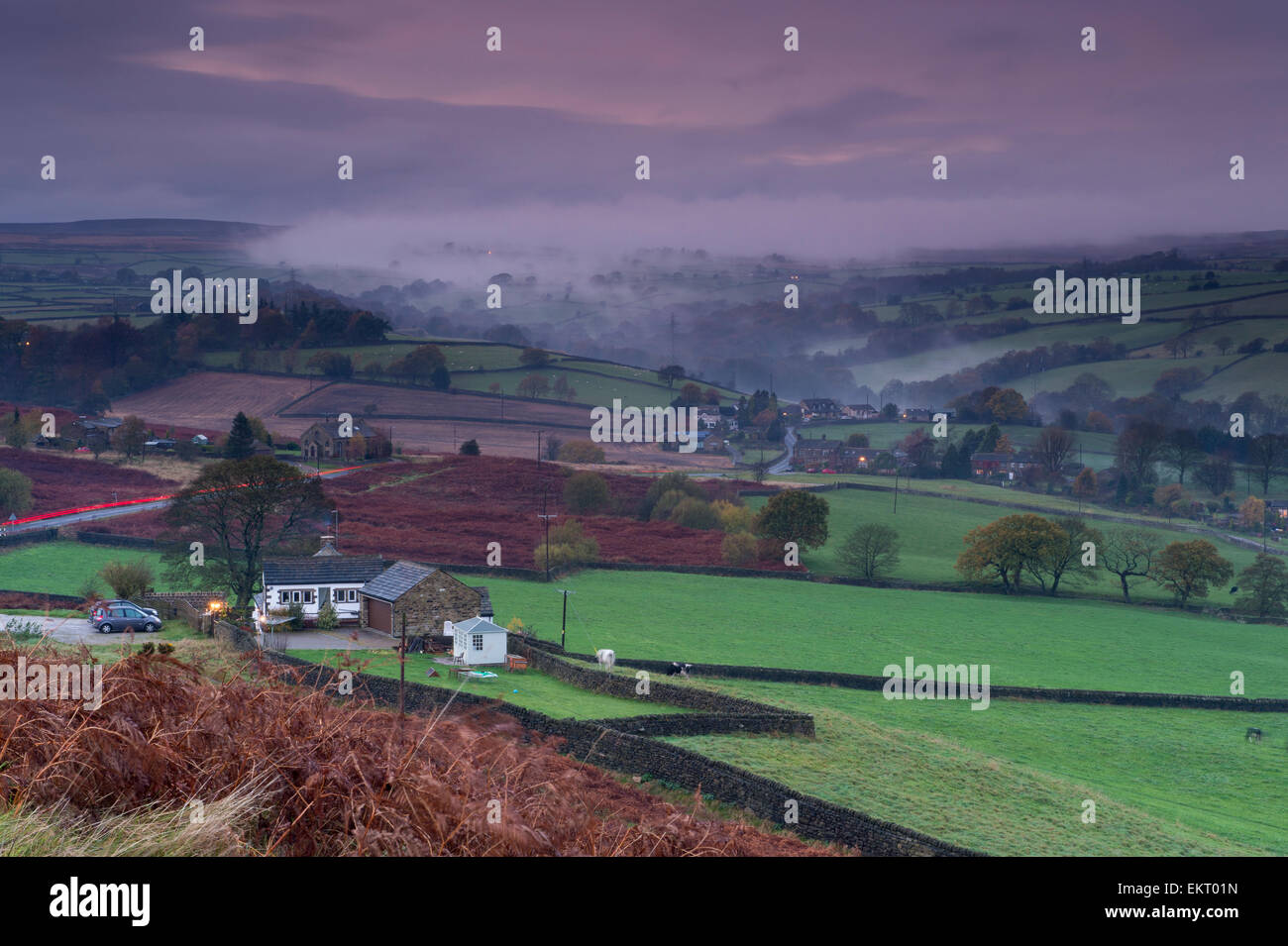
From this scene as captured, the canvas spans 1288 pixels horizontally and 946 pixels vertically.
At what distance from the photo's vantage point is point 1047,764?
31.1m

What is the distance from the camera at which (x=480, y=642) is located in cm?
3344

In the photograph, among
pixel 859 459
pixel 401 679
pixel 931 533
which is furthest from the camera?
pixel 859 459

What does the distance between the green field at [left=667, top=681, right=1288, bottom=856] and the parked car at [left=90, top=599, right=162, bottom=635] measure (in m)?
17.3

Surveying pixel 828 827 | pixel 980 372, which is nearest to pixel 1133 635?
pixel 828 827

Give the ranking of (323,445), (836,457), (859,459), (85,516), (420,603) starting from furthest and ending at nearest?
1. (836,457)
2. (859,459)
3. (323,445)
4. (85,516)
5. (420,603)

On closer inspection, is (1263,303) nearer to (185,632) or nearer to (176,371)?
(176,371)

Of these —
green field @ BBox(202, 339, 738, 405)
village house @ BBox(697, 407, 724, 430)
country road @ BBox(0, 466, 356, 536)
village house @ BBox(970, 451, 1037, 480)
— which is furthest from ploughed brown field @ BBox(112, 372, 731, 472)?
country road @ BBox(0, 466, 356, 536)

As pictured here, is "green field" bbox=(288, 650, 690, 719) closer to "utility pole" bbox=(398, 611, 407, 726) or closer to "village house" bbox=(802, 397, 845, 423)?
"utility pole" bbox=(398, 611, 407, 726)

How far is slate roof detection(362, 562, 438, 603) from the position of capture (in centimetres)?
3603

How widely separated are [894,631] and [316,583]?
28.5 meters

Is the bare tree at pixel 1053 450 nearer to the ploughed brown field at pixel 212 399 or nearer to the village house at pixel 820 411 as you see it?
the village house at pixel 820 411

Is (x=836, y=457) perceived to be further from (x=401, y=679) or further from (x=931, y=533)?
(x=401, y=679)

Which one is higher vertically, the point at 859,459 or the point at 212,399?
the point at 212,399

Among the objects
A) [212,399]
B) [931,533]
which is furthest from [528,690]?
[212,399]
